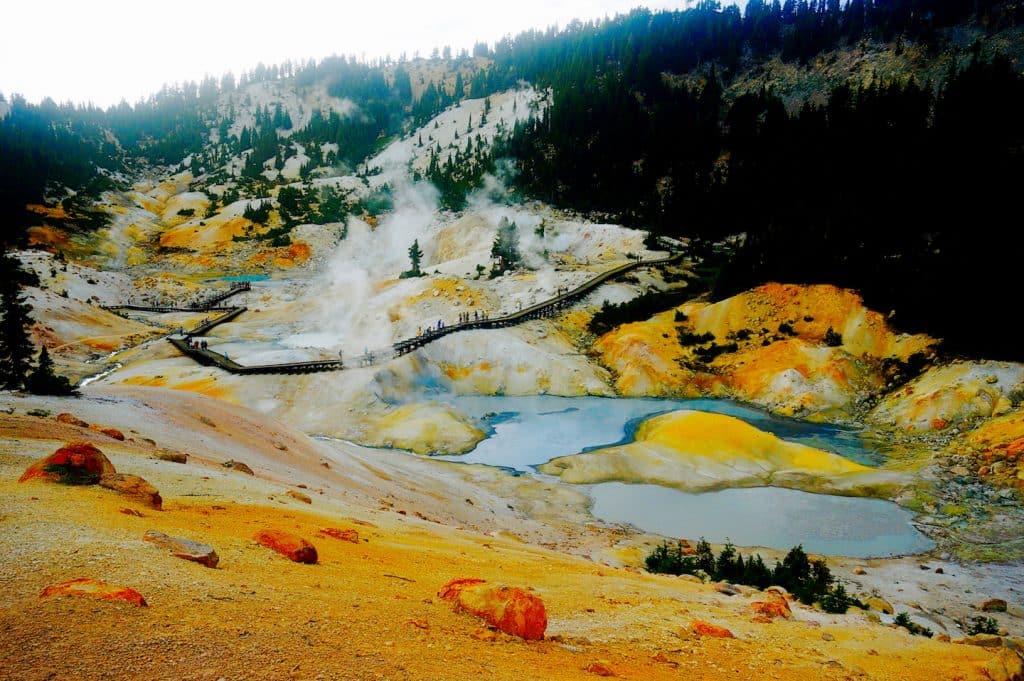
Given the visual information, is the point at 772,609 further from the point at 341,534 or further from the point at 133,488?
the point at 133,488

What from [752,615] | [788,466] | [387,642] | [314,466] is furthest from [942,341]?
[387,642]

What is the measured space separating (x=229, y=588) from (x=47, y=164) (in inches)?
6339

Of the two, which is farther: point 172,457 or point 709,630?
point 172,457

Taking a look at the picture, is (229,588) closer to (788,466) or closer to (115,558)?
(115,558)

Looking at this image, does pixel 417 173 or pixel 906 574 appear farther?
pixel 417 173

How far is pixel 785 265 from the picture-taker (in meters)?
57.0

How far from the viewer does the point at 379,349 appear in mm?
53719

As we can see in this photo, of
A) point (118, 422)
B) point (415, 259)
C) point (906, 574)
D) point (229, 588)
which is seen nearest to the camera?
point (229, 588)

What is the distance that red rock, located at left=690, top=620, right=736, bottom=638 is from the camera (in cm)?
1027

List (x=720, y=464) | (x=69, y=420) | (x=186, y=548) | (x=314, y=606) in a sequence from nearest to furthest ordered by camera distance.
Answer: (x=314, y=606)
(x=186, y=548)
(x=69, y=420)
(x=720, y=464)

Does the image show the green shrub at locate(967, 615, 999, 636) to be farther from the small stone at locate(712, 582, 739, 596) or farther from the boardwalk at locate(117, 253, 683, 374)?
the boardwalk at locate(117, 253, 683, 374)

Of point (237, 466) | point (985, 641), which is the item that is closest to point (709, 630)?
point (985, 641)

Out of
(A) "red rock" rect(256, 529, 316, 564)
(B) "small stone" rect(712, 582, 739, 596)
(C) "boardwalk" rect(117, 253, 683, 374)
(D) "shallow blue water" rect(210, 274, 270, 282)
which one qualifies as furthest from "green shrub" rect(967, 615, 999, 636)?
(D) "shallow blue water" rect(210, 274, 270, 282)

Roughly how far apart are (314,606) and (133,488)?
5.35m
